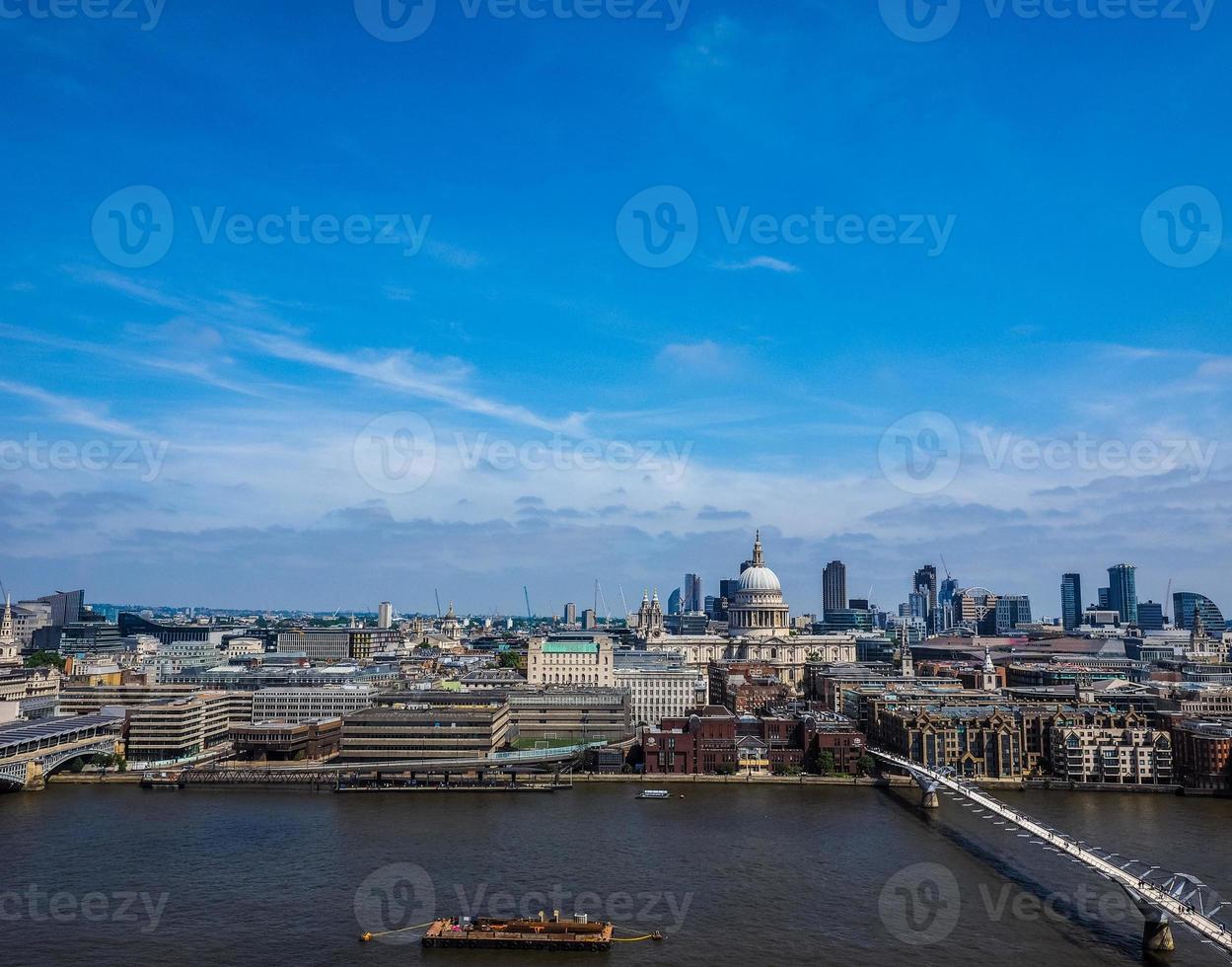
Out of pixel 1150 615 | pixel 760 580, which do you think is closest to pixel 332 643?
pixel 760 580

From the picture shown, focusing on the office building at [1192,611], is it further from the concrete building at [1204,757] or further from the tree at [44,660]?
the tree at [44,660]

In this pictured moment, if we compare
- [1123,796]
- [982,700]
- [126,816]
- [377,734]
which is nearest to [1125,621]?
[982,700]

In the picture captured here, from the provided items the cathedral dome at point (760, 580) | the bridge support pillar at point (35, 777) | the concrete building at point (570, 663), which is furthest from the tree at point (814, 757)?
the cathedral dome at point (760, 580)

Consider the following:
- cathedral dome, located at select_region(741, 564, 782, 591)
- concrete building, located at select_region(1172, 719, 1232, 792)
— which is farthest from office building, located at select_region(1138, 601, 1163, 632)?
concrete building, located at select_region(1172, 719, 1232, 792)

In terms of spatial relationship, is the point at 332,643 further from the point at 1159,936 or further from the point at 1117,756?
the point at 1159,936

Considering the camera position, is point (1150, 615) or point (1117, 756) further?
point (1150, 615)

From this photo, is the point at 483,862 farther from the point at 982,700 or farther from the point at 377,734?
the point at 982,700

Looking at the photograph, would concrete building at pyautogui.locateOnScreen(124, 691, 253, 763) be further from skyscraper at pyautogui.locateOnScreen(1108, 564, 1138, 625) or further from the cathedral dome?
skyscraper at pyautogui.locateOnScreen(1108, 564, 1138, 625)
